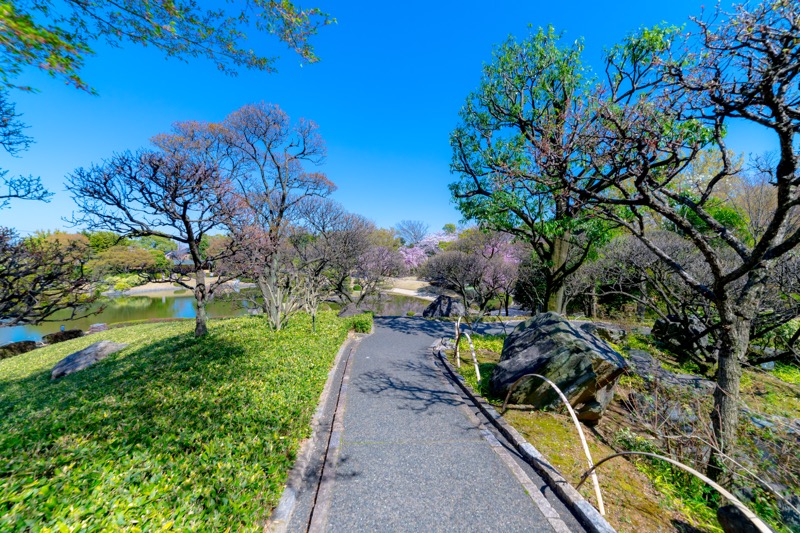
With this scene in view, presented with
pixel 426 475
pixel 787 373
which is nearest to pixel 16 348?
pixel 426 475

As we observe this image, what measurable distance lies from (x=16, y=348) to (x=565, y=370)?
27.7 m

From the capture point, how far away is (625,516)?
10.2 feet

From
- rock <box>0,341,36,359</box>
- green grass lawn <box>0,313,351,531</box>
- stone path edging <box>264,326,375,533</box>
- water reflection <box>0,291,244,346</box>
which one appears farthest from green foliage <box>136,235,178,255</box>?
stone path edging <box>264,326,375,533</box>

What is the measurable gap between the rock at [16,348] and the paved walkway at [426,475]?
22745 millimetres

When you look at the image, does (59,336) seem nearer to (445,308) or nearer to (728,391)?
(445,308)

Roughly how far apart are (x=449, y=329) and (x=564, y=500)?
1007cm

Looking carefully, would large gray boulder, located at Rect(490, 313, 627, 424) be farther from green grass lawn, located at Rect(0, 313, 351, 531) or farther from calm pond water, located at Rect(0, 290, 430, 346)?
calm pond water, located at Rect(0, 290, 430, 346)

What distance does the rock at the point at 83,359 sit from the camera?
30.4 ft

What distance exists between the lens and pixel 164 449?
112 inches

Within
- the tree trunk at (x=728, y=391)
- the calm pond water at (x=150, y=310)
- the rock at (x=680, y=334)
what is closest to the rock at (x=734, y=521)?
the tree trunk at (x=728, y=391)

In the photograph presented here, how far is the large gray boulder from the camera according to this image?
5109mm

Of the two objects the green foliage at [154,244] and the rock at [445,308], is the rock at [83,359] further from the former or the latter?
the green foliage at [154,244]

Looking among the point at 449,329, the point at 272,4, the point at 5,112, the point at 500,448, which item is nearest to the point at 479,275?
the point at 449,329

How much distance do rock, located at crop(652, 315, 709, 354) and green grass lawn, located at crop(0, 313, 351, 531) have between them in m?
10.4
